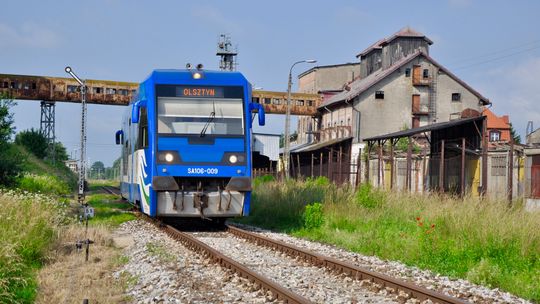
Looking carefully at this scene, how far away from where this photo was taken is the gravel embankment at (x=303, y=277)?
8.86 meters

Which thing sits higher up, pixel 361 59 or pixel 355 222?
pixel 361 59

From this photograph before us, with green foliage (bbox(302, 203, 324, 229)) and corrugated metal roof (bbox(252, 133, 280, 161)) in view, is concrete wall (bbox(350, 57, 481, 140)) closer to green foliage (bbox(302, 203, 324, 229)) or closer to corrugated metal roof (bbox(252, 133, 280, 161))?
corrugated metal roof (bbox(252, 133, 280, 161))

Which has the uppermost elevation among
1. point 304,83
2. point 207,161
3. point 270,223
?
point 304,83

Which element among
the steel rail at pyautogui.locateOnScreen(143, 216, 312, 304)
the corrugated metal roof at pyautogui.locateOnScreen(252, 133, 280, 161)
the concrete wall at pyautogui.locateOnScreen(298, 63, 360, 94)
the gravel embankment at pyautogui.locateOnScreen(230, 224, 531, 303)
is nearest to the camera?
the steel rail at pyautogui.locateOnScreen(143, 216, 312, 304)

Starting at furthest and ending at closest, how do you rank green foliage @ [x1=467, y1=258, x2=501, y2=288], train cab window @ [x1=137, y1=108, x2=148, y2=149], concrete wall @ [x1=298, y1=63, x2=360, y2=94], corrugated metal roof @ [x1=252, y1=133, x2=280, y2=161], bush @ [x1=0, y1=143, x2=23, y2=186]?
concrete wall @ [x1=298, y1=63, x2=360, y2=94], corrugated metal roof @ [x1=252, y1=133, x2=280, y2=161], bush @ [x1=0, y1=143, x2=23, y2=186], train cab window @ [x1=137, y1=108, x2=148, y2=149], green foliage @ [x1=467, y1=258, x2=501, y2=288]

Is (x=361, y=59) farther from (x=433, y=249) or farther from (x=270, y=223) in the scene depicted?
(x=433, y=249)

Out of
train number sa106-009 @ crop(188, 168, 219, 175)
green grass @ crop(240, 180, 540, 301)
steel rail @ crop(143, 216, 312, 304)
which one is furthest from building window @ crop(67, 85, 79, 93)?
train number sa106-009 @ crop(188, 168, 219, 175)

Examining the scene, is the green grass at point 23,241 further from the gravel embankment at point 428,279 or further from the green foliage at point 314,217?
the green foliage at point 314,217

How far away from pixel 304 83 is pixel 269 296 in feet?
253

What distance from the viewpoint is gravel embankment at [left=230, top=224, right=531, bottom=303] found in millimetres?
9086

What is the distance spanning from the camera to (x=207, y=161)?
649 inches

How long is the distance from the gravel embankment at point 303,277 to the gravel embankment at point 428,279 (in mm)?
933

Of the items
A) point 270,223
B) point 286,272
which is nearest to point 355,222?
point 270,223

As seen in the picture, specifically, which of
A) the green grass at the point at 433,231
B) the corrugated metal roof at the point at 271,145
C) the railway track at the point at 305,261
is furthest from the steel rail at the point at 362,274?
the corrugated metal roof at the point at 271,145
